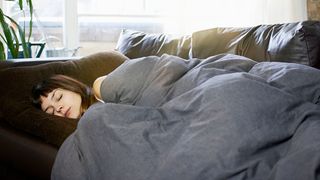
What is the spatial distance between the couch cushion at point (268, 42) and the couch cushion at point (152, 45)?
0.07 metres

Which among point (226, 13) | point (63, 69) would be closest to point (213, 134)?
point (63, 69)

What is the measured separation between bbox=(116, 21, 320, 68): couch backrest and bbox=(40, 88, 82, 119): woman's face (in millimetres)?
595

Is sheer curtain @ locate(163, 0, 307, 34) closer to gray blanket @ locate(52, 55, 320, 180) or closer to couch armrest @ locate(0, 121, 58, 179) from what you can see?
gray blanket @ locate(52, 55, 320, 180)

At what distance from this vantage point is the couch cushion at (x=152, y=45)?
1.84 meters

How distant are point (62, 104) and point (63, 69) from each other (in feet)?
0.89

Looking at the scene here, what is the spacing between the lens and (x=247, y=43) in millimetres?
1572

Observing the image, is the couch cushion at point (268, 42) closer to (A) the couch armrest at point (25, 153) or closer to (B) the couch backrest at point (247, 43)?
(B) the couch backrest at point (247, 43)

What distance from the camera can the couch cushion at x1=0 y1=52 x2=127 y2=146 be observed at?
123 centimetres

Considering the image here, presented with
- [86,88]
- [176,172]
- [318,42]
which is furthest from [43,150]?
[318,42]

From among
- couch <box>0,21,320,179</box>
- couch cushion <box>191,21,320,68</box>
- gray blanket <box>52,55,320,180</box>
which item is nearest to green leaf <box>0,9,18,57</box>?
couch <box>0,21,320,179</box>

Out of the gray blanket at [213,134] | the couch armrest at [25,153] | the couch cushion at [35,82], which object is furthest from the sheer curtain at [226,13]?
the couch armrest at [25,153]

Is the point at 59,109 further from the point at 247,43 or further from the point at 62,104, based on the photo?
the point at 247,43

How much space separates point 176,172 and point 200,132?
111 mm

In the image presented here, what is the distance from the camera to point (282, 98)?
90 cm
